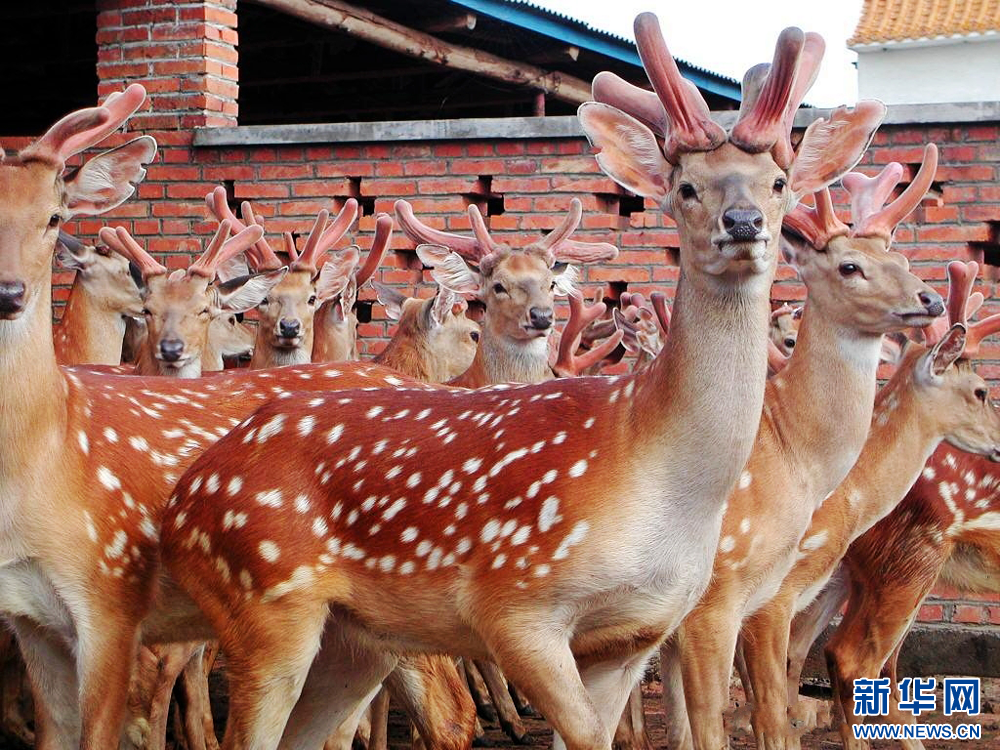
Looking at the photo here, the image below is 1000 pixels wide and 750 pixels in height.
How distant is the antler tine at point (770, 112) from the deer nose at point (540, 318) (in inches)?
132

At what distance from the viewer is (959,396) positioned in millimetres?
6453

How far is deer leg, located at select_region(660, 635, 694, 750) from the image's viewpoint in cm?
586

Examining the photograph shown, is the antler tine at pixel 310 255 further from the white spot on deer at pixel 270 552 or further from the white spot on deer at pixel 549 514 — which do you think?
the white spot on deer at pixel 549 514

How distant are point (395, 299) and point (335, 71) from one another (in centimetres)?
607

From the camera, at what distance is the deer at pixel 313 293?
8.19 meters

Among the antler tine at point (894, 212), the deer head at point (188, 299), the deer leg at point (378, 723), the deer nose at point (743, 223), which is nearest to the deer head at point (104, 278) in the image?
the deer head at point (188, 299)

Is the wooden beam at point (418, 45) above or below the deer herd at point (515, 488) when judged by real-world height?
above

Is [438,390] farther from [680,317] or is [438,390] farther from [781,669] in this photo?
[781,669]

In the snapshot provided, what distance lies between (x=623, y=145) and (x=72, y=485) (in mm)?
1784

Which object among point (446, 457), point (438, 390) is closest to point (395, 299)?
point (438, 390)

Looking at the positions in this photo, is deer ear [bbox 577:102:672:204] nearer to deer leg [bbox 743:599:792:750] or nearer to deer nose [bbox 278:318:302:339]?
deer leg [bbox 743:599:792:750]

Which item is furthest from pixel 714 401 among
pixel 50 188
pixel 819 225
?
pixel 819 225

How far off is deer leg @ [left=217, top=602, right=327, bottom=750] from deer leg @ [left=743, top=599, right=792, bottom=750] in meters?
1.99

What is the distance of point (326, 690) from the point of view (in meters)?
4.79
